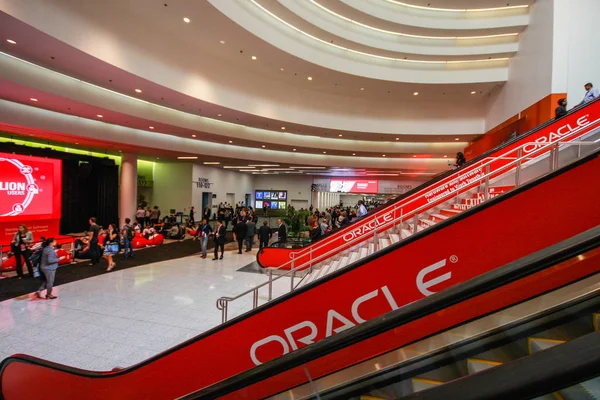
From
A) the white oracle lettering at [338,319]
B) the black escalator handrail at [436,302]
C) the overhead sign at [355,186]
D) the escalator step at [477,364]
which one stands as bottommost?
the white oracle lettering at [338,319]

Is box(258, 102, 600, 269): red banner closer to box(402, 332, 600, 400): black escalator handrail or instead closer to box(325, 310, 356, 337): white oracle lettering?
box(325, 310, 356, 337): white oracle lettering

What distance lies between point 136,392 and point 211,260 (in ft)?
24.9

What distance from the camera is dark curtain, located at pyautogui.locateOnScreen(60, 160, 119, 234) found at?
1519 centimetres

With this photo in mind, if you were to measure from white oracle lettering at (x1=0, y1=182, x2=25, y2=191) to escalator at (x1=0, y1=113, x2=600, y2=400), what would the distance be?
418 inches

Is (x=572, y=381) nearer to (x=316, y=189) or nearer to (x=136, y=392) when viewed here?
(x=136, y=392)

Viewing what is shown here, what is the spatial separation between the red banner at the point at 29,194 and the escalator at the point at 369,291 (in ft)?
34.9

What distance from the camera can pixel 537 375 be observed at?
2.14 feet

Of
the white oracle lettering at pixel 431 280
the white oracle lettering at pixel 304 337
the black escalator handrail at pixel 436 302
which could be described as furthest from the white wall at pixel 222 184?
the black escalator handrail at pixel 436 302

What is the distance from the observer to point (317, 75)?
12.6 metres

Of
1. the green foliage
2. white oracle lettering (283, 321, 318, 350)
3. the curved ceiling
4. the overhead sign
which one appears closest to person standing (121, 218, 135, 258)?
the curved ceiling

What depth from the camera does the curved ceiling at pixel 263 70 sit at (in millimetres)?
7832

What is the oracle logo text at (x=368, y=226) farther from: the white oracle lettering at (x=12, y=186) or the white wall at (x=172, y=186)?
the white wall at (x=172, y=186)

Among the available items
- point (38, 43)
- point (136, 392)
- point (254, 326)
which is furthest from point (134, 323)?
point (38, 43)

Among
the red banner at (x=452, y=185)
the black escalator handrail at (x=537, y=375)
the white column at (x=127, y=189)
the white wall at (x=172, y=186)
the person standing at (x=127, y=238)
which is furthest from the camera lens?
the white wall at (x=172, y=186)
